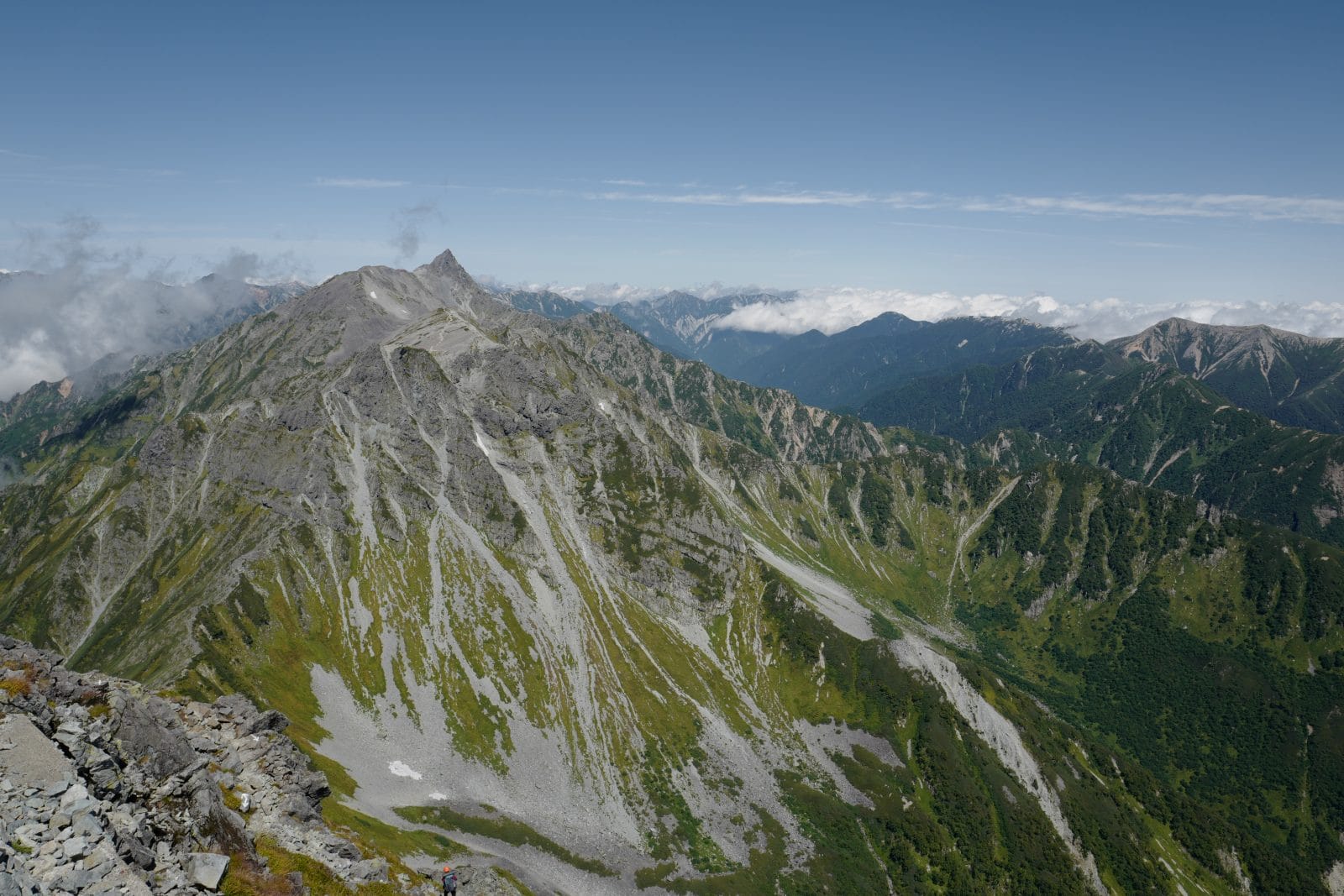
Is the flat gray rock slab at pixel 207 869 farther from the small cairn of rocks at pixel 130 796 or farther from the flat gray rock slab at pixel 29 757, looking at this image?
the flat gray rock slab at pixel 29 757

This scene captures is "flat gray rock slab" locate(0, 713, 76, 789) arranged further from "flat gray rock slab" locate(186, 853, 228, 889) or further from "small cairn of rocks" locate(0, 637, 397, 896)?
"flat gray rock slab" locate(186, 853, 228, 889)

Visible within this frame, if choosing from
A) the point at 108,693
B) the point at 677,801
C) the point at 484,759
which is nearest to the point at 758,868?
the point at 677,801

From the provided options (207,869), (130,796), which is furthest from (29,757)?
(207,869)

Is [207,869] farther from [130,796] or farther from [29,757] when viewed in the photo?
[29,757]

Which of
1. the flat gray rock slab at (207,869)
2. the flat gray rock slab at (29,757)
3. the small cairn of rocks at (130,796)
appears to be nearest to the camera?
the small cairn of rocks at (130,796)

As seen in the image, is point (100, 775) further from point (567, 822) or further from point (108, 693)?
point (567, 822)

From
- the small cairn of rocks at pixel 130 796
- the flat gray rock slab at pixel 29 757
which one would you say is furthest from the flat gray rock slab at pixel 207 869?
the flat gray rock slab at pixel 29 757
